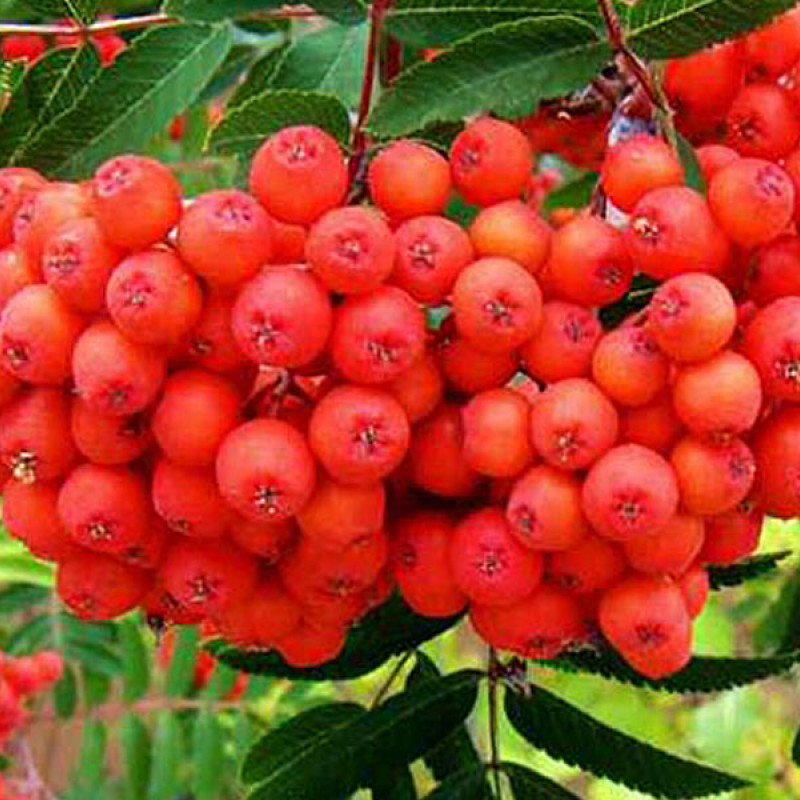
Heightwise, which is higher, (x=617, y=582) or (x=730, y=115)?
(x=730, y=115)

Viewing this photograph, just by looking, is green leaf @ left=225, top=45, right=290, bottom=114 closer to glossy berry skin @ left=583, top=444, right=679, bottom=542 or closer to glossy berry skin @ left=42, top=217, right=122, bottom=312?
glossy berry skin @ left=42, top=217, right=122, bottom=312

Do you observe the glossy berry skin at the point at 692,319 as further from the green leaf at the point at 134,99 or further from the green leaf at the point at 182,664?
the green leaf at the point at 182,664

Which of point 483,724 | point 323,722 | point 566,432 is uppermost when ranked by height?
point 566,432

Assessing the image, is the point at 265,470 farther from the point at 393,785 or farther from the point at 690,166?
the point at 393,785

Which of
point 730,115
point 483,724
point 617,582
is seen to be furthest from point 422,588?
point 483,724

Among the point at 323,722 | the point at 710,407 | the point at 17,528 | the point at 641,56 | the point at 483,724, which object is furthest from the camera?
the point at 483,724

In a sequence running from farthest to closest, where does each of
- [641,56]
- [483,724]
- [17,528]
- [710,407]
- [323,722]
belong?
[483,724] < [323,722] < [641,56] < [17,528] < [710,407]

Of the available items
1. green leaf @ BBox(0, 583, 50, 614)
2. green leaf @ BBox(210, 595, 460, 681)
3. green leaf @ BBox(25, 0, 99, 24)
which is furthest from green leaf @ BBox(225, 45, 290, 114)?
green leaf @ BBox(0, 583, 50, 614)

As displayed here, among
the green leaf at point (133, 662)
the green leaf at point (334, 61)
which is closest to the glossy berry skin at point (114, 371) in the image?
the green leaf at point (334, 61)

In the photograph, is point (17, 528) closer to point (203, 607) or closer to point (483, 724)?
point (203, 607)
